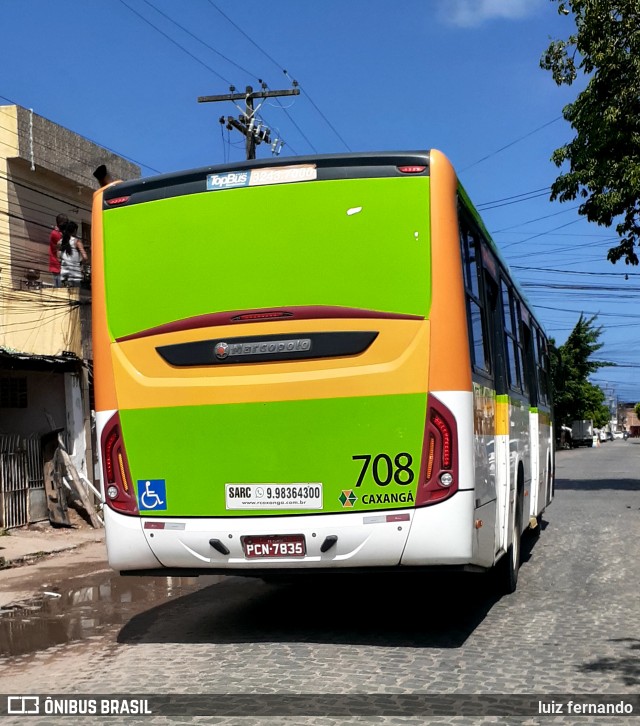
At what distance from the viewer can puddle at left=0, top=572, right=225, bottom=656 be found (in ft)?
24.8

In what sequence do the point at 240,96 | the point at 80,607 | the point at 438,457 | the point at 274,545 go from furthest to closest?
the point at 240,96 < the point at 80,607 < the point at 274,545 < the point at 438,457

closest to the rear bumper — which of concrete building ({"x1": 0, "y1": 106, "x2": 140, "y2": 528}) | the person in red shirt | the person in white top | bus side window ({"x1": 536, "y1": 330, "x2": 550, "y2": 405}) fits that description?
bus side window ({"x1": 536, "y1": 330, "x2": 550, "y2": 405})

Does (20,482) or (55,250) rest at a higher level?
(55,250)

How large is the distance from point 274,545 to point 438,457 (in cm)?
124

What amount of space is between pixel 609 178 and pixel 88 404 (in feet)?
36.9

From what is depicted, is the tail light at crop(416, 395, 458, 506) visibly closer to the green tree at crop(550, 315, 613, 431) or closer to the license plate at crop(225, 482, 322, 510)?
the license plate at crop(225, 482, 322, 510)

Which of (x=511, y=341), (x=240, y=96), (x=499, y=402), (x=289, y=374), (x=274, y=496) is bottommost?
(x=274, y=496)

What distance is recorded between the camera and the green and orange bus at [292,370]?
20.1 ft

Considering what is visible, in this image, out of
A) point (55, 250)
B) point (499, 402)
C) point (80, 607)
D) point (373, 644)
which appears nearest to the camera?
point (373, 644)

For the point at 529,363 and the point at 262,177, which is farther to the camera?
the point at 529,363

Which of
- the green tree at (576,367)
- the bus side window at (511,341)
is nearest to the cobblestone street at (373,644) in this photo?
the bus side window at (511,341)

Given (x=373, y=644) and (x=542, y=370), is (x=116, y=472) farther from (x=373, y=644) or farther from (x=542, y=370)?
(x=542, y=370)

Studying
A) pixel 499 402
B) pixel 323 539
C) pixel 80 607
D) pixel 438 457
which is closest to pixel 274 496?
pixel 323 539

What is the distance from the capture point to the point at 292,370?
630cm
